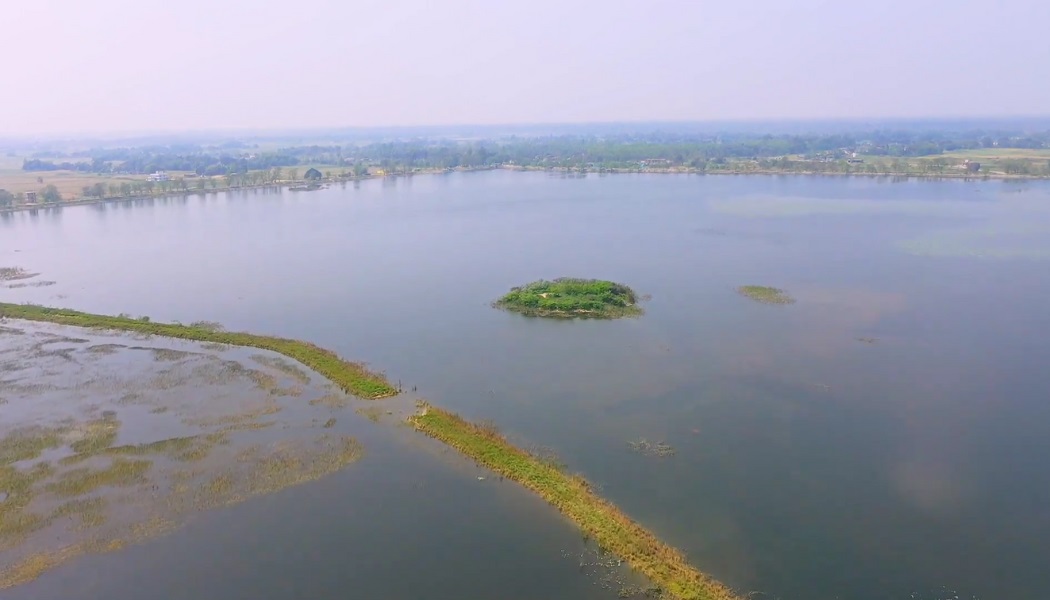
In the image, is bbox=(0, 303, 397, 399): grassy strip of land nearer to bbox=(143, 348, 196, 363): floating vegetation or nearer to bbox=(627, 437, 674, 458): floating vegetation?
bbox=(143, 348, 196, 363): floating vegetation

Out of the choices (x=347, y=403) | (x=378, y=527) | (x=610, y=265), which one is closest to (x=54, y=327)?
(x=347, y=403)

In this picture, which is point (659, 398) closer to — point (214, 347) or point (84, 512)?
point (84, 512)

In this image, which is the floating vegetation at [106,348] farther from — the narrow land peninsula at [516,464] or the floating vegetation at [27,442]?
the floating vegetation at [27,442]

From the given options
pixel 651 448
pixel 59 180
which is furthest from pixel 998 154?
pixel 59 180

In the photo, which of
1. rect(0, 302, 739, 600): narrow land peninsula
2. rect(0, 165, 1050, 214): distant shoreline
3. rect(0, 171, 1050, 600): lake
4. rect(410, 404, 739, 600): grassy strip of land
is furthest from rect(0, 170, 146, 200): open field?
rect(410, 404, 739, 600): grassy strip of land

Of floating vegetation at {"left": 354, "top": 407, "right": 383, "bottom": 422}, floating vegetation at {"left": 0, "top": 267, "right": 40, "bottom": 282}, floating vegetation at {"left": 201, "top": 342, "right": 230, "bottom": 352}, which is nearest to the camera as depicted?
floating vegetation at {"left": 354, "top": 407, "right": 383, "bottom": 422}
